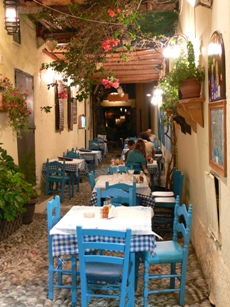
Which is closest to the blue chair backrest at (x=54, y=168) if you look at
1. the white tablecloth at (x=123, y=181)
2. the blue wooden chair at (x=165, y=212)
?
the white tablecloth at (x=123, y=181)

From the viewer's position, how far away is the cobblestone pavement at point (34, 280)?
12.3 ft

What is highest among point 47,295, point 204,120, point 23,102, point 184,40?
point 184,40

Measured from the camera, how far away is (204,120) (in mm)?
4406

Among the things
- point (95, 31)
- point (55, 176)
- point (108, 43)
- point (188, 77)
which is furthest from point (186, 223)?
point (55, 176)

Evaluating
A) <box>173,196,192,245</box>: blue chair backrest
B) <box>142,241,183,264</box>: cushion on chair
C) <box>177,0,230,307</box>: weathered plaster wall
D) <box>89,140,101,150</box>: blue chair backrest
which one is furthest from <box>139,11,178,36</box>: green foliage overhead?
<box>89,140,101,150</box>: blue chair backrest

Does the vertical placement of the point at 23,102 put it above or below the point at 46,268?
above

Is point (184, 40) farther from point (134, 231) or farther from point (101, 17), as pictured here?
point (134, 231)

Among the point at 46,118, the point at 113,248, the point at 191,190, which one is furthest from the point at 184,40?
the point at 46,118

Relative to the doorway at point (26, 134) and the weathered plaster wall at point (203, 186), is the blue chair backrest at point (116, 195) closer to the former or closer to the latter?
the weathered plaster wall at point (203, 186)

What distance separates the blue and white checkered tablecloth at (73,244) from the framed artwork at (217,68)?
1359 mm

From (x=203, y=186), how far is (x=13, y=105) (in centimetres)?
337

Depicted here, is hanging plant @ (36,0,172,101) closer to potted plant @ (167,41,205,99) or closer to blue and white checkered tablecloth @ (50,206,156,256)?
potted plant @ (167,41,205,99)

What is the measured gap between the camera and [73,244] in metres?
3.46

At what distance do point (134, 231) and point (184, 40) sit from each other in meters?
3.26
